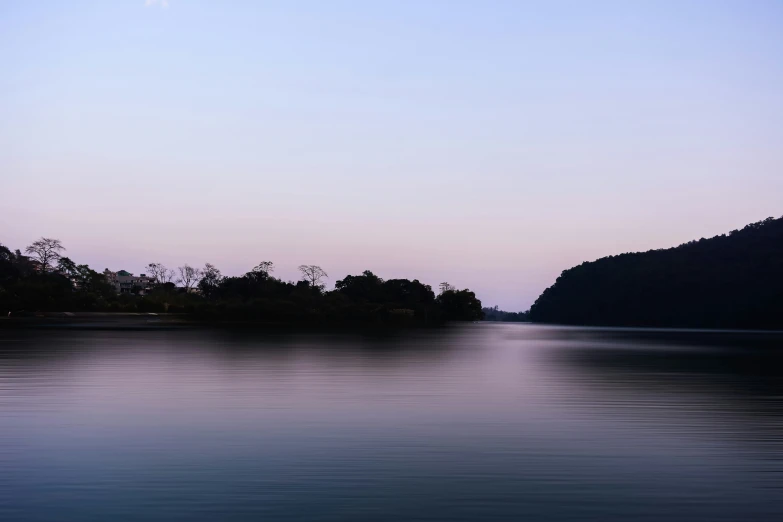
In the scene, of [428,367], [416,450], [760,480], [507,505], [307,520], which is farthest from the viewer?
[428,367]

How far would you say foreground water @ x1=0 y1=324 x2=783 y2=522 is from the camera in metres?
12.5

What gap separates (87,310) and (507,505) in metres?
188

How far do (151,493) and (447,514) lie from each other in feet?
15.9

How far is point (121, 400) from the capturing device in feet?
85.9

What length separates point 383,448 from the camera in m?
17.7

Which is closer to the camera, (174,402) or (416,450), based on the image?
(416,450)

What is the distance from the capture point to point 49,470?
1485cm

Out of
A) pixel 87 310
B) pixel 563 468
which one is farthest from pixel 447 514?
pixel 87 310

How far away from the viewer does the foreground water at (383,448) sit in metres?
12.5

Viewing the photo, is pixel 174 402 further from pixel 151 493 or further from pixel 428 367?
pixel 428 367

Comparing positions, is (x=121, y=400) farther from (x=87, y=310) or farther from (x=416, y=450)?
(x=87, y=310)

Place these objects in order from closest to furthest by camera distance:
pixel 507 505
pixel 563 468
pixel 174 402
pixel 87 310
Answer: pixel 507 505 → pixel 563 468 → pixel 174 402 → pixel 87 310

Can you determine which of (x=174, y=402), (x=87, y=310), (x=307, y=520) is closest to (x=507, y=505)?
(x=307, y=520)

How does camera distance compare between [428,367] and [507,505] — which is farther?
[428,367]
